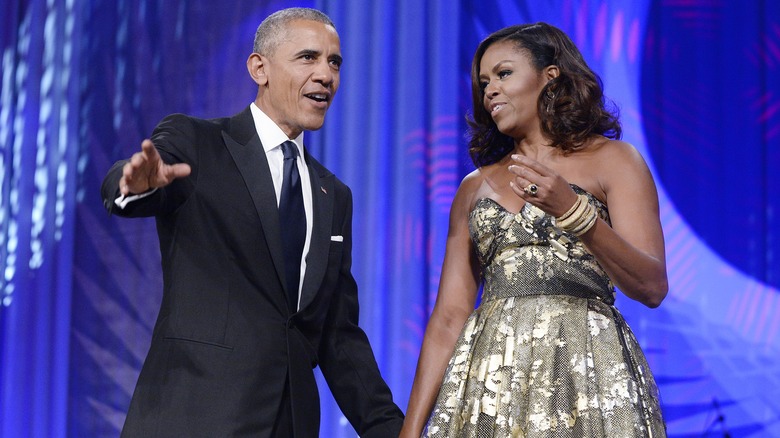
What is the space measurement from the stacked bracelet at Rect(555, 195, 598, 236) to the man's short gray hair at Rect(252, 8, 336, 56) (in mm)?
859

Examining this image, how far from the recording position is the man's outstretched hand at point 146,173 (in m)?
1.54

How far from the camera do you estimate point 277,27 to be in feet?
7.11

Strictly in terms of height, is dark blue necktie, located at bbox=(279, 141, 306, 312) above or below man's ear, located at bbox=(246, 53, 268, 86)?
below

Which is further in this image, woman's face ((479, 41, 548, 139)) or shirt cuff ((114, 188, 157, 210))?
woman's face ((479, 41, 548, 139))

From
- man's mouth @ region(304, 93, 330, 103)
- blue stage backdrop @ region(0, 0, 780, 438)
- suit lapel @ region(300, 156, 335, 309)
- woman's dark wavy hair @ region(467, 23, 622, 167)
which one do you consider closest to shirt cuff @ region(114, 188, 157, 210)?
suit lapel @ region(300, 156, 335, 309)

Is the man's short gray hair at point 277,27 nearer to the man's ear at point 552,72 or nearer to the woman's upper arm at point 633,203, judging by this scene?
the man's ear at point 552,72

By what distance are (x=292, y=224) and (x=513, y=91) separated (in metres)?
0.55

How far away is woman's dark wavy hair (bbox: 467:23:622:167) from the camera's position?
194cm

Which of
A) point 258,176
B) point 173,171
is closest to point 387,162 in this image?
point 258,176

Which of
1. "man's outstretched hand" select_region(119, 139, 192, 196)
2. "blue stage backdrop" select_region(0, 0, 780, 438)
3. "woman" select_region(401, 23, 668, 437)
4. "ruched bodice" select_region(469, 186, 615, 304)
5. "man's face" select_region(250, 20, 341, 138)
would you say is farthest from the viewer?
"blue stage backdrop" select_region(0, 0, 780, 438)

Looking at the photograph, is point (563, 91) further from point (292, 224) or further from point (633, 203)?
point (292, 224)

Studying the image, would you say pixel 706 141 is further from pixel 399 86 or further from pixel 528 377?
pixel 528 377

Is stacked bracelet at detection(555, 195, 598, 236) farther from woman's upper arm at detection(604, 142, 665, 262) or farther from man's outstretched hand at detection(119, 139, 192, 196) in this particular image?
man's outstretched hand at detection(119, 139, 192, 196)

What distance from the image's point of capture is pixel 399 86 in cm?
351
